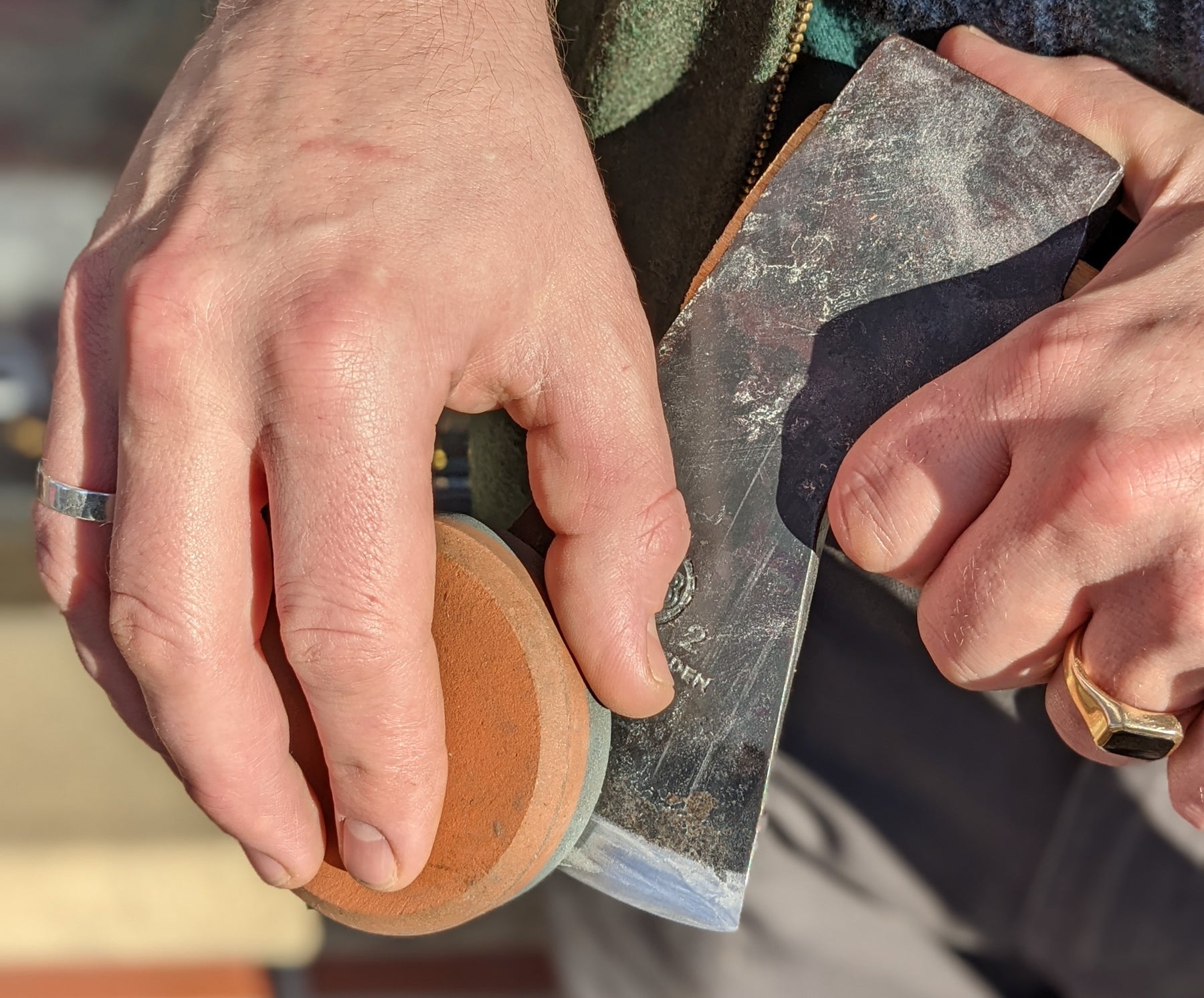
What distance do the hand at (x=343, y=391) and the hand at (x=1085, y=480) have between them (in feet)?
0.73

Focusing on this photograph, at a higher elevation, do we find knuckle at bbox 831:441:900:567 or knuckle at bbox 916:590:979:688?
knuckle at bbox 831:441:900:567

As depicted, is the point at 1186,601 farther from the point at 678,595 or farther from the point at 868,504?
the point at 678,595

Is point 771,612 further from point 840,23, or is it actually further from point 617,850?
point 840,23

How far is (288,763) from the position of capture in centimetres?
96

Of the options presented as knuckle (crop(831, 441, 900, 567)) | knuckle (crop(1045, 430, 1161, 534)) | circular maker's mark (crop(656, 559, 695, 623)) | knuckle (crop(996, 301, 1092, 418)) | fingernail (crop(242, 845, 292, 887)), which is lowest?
fingernail (crop(242, 845, 292, 887))

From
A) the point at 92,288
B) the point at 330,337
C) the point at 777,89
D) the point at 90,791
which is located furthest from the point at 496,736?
the point at 90,791

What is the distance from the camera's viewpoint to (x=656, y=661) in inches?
37.7

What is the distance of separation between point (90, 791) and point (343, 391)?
2176 millimetres

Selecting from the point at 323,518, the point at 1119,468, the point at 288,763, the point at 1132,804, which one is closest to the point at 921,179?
the point at 1119,468

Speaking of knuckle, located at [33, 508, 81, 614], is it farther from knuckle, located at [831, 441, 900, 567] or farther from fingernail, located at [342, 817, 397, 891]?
knuckle, located at [831, 441, 900, 567]

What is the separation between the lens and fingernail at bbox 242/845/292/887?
0.99 meters

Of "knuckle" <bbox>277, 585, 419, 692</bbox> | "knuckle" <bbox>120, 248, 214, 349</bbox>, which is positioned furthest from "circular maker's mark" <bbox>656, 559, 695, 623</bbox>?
"knuckle" <bbox>120, 248, 214, 349</bbox>

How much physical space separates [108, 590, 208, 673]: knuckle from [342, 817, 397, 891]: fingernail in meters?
0.21

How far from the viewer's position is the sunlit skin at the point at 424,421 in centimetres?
83
